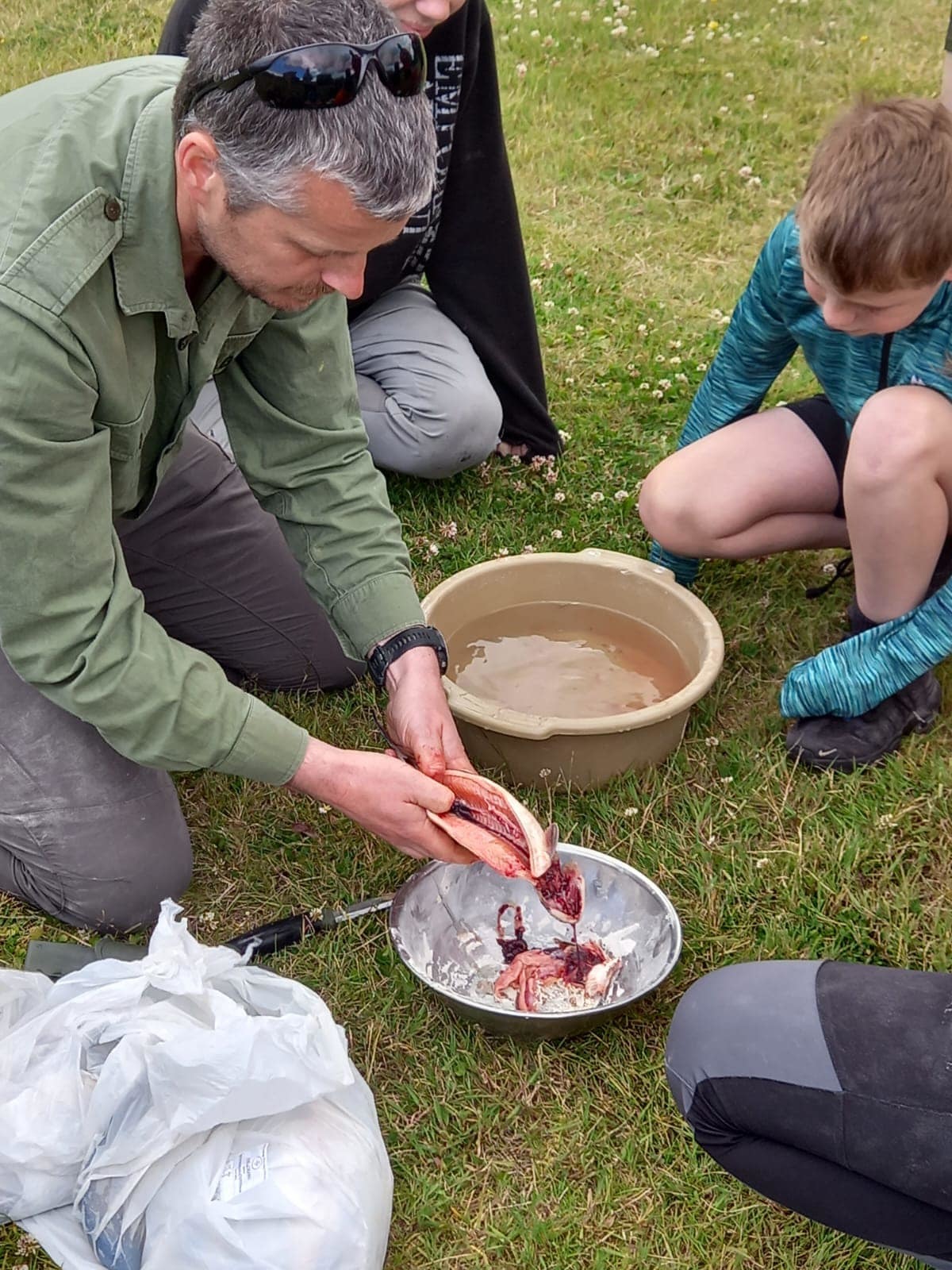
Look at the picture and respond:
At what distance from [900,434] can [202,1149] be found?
2054 millimetres

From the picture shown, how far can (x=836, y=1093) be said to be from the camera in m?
1.77

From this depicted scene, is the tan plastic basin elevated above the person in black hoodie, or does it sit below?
below

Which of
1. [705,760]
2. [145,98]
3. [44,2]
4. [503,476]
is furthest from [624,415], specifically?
[44,2]

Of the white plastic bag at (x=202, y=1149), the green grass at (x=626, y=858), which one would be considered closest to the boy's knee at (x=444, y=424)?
the green grass at (x=626, y=858)

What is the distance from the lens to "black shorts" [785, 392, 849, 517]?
10.7 feet

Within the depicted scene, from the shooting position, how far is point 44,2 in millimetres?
7367

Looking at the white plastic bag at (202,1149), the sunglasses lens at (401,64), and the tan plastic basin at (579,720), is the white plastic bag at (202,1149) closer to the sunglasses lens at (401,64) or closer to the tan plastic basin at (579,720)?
the tan plastic basin at (579,720)

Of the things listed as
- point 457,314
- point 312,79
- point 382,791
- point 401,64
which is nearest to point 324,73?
point 312,79

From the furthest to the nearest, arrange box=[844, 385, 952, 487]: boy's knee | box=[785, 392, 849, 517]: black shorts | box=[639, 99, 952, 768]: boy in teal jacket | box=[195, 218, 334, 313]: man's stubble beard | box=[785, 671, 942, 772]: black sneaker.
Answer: box=[785, 392, 849, 517]: black shorts < box=[785, 671, 942, 772]: black sneaker < box=[844, 385, 952, 487]: boy's knee < box=[639, 99, 952, 768]: boy in teal jacket < box=[195, 218, 334, 313]: man's stubble beard

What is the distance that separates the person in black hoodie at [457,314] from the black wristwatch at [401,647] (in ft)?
3.74

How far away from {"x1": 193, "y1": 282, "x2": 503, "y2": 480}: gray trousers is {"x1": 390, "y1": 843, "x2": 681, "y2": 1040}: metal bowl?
1520 millimetres

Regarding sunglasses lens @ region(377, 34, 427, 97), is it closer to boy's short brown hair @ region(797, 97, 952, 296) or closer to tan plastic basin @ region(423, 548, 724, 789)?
boy's short brown hair @ region(797, 97, 952, 296)

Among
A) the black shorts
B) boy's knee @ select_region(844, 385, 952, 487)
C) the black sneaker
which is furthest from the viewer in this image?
the black shorts

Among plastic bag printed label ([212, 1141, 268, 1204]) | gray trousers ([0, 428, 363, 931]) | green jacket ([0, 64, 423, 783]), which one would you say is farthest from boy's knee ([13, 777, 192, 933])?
plastic bag printed label ([212, 1141, 268, 1204])
